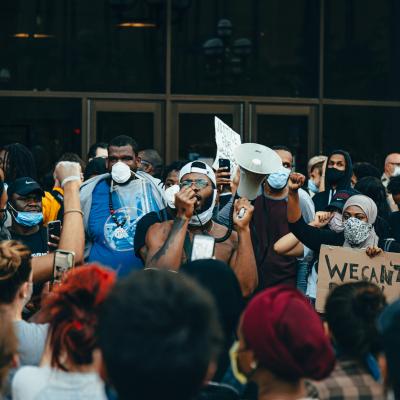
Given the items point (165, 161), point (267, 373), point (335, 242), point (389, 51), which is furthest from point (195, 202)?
point (389, 51)

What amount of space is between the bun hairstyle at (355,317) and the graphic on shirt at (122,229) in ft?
9.07

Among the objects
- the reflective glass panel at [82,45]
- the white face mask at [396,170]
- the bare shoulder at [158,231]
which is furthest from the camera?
the reflective glass panel at [82,45]

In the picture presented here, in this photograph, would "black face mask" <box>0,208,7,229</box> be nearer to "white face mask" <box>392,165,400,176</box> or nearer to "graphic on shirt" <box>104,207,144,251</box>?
"graphic on shirt" <box>104,207,144,251</box>

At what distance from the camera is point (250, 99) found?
12.3m

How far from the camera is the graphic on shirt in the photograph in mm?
6418

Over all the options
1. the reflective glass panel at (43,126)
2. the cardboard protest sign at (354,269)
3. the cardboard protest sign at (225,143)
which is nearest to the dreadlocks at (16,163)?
the cardboard protest sign at (225,143)

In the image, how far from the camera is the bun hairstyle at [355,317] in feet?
11.9

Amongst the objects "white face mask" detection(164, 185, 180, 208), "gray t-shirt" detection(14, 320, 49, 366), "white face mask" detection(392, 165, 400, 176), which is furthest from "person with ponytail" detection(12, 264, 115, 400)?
"white face mask" detection(392, 165, 400, 176)

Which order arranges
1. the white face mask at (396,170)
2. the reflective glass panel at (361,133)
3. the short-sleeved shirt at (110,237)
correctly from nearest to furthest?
1. the short-sleeved shirt at (110,237)
2. the white face mask at (396,170)
3. the reflective glass panel at (361,133)

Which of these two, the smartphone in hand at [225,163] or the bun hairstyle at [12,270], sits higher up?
the smartphone in hand at [225,163]

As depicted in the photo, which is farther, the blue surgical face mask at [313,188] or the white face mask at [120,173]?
the blue surgical face mask at [313,188]

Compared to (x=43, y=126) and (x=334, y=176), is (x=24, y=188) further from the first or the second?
(x=43, y=126)

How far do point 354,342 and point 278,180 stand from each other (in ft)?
13.2

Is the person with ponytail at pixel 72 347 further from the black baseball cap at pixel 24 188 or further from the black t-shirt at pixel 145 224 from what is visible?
the black baseball cap at pixel 24 188
